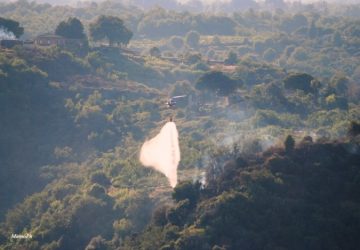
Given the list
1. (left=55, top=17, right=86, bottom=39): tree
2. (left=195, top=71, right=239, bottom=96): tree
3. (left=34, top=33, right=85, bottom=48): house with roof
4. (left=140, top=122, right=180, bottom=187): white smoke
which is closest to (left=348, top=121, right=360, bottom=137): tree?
(left=140, top=122, right=180, bottom=187): white smoke

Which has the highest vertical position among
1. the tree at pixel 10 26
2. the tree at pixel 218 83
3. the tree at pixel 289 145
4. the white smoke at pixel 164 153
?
the tree at pixel 10 26

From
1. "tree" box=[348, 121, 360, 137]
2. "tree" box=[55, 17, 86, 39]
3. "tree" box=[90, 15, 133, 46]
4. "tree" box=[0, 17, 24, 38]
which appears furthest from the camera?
"tree" box=[90, 15, 133, 46]

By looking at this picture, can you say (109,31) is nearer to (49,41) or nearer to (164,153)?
(49,41)

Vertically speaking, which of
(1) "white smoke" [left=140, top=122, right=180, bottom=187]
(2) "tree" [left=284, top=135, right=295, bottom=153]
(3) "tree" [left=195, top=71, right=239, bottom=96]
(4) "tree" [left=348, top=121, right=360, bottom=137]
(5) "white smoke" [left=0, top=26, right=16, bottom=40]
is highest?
(5) "white smoke" [left=0, top=26, right=16, bottom=40]

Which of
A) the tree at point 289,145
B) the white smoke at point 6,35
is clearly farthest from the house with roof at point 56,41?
the tree at point 289,145

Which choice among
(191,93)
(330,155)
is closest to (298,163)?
(330,155)

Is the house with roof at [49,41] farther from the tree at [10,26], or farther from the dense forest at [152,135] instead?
the tree at [10,26]

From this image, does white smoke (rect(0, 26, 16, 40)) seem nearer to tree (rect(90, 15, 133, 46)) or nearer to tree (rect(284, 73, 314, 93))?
tree (rect(90, 15, 133, 46))
